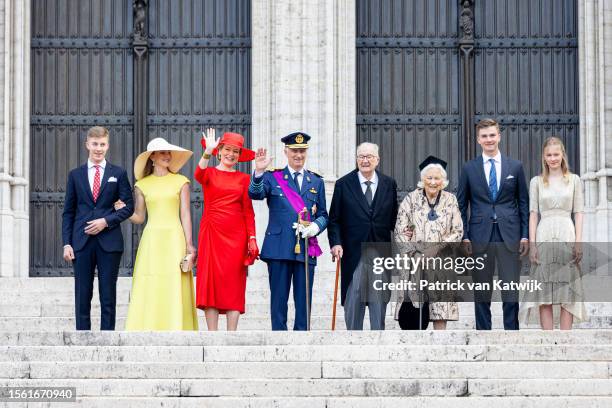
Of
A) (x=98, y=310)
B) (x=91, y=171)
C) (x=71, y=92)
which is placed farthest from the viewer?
(x=71, y=92)

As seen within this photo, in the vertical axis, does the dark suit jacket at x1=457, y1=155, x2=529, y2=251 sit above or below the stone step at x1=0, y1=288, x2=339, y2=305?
above

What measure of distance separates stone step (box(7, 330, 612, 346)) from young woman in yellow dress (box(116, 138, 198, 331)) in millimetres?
1280

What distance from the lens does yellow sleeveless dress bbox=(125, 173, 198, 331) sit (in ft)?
41.3

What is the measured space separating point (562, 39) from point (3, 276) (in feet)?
24.1

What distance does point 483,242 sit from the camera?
41.0 feet

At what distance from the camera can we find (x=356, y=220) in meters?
12.6

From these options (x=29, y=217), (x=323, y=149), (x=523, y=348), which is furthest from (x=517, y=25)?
(x=523, y=348)

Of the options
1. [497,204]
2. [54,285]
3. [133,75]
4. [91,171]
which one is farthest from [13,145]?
[497,204]

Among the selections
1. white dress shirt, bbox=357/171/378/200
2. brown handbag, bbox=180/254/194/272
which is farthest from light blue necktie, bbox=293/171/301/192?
brown handbag, bbox=180/254/194/272

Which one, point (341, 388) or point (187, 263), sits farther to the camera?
point (187, 263)

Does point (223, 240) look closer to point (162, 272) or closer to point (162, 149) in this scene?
point (162, 272)

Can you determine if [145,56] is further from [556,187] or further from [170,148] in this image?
[556,187]

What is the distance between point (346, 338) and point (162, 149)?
2622mm

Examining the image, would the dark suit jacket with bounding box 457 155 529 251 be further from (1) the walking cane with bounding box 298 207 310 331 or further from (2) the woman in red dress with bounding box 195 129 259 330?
(2) the woman in red dress with bounding box 195 129 259 330
